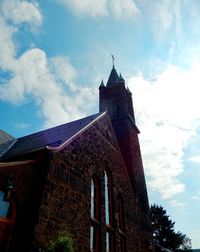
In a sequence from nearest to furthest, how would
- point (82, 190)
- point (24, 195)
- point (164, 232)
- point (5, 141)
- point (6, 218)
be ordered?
point (6, 218), point (24, 195), point (82, 190), point (5, 141), point (164, 232)

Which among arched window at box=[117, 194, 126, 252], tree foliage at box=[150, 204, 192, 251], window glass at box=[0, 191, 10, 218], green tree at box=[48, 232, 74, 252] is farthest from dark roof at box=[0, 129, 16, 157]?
tree foliage at box=[150, 204, 192, 251]

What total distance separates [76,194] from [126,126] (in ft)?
34.7

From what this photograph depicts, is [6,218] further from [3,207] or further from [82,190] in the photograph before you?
[82,190]

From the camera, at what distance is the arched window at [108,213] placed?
402 inches

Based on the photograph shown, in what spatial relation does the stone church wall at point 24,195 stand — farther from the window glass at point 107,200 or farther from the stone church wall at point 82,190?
the window glass at point 107,200

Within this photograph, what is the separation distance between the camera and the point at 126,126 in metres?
18.3

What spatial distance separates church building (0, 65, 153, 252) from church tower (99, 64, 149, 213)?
0.30 feet

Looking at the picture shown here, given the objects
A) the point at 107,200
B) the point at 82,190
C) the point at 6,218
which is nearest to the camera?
the point at 6,218

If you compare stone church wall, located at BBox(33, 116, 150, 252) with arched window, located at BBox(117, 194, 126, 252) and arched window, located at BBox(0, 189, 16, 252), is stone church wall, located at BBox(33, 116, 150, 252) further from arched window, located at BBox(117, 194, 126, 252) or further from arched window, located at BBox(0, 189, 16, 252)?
arched window, located at BBox(0, 189, 16, 252)

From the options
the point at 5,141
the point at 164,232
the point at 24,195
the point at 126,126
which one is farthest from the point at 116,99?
the point at 164,232

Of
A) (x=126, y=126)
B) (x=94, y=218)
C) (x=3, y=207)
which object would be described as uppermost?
(x=126, y=126)

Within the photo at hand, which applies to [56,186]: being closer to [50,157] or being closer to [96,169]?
[50,157]

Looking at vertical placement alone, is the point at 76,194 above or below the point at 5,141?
below

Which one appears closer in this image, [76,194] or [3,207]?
[3,207]
